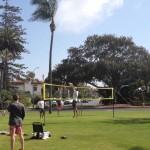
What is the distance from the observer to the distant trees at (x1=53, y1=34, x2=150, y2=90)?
7051 cm

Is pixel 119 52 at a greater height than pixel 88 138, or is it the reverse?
pixel 119 52

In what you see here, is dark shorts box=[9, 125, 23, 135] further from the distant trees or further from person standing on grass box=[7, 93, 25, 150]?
the distant trees

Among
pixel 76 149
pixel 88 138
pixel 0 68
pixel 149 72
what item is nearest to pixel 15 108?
pixel 76 149

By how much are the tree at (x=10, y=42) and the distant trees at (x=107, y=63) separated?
37.5ft

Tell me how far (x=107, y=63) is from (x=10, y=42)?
23.5 meters

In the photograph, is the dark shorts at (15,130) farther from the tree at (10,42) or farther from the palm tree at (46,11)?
the tree at (10,42)

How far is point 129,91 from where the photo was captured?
6444 cm

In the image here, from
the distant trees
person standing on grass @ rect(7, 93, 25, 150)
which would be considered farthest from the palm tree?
person standing on grass @ rect(7, 93, 25, 150)

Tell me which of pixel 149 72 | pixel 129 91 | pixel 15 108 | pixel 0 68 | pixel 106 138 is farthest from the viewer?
pixel 0 68

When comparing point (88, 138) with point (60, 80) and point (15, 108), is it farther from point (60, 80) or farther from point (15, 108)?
point (60, 80)

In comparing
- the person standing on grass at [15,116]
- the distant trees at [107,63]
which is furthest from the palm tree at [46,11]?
the person standing on grass at [15,116]

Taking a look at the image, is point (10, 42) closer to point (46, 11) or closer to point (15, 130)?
point (46, 11)

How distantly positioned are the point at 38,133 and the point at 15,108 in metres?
2.99

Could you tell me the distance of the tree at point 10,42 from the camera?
8188 centimetres
